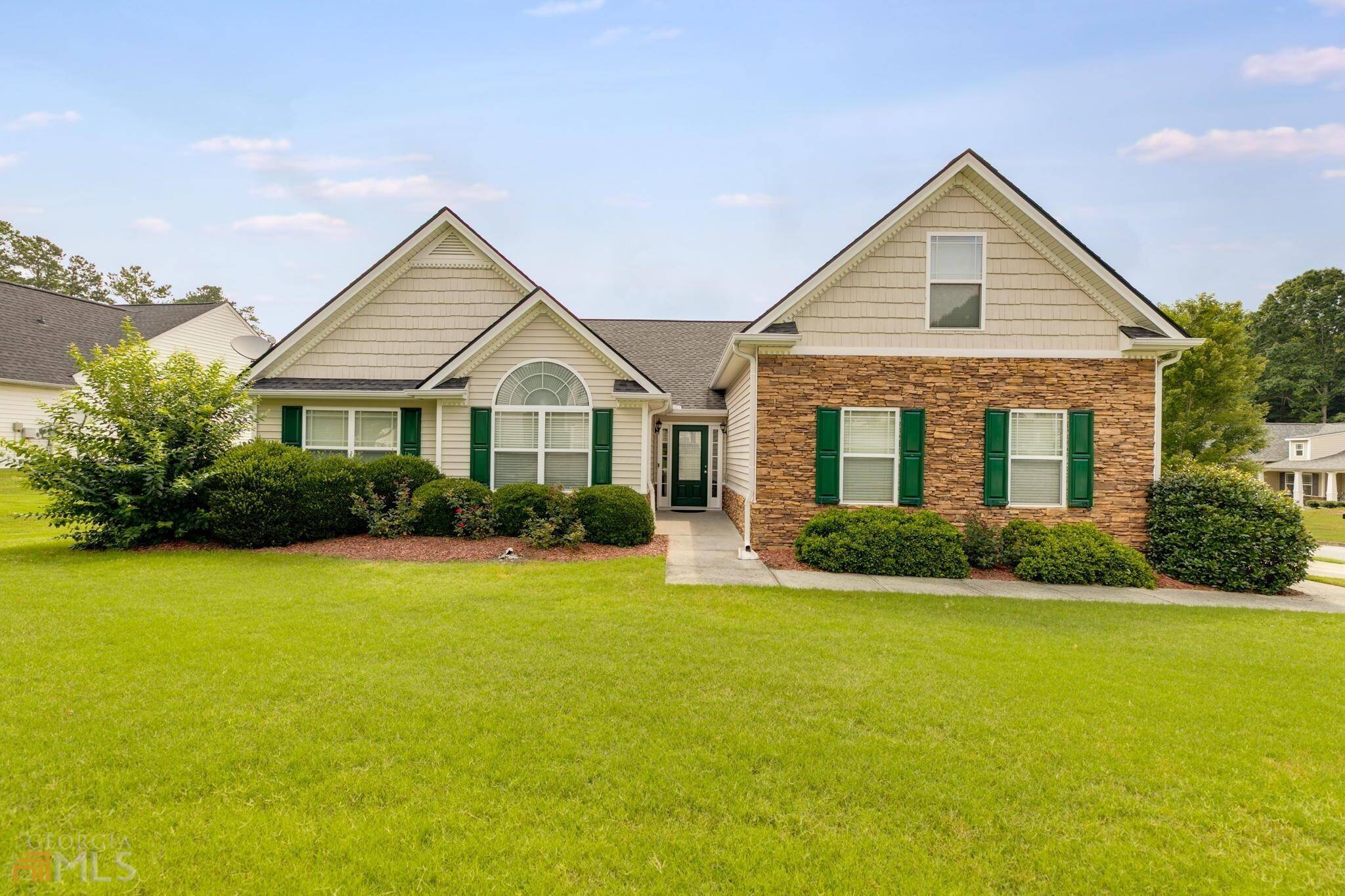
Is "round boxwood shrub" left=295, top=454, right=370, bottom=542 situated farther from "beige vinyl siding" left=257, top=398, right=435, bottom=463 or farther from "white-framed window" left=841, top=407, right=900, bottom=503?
"white-framed window" left=841, top=407, right=900, bottom=503

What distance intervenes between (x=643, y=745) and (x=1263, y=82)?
19138 mm

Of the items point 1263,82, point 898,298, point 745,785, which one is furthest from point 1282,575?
point 1263,82

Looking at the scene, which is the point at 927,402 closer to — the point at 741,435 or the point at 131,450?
the point at 741,435

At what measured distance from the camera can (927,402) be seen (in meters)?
10.6

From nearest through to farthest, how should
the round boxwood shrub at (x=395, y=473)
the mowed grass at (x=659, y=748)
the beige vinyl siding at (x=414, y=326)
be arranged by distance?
1. the mowed grass at (x=659, y=748)
2. the round boxwood shrub at (x=395, y=473)
3. the beige vinyl siding at (x=414, y=326)

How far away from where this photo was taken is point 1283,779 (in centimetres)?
348

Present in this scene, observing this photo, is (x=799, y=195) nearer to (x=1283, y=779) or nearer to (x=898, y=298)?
(x=898, y=298)

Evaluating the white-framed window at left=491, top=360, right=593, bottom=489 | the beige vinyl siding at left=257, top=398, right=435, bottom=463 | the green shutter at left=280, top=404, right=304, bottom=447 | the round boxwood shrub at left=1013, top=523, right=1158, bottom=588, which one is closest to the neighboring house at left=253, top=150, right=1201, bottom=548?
the round boxwood shrub at left=1013, top=523, right=1158, bottom=588

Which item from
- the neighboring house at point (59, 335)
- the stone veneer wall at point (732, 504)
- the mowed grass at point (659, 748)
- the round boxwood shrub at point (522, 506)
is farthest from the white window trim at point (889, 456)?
the neighboring house at point (59, 335)

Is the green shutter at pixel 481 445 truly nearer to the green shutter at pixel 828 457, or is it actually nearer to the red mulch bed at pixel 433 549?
the red mulch bed at pixel 433 549

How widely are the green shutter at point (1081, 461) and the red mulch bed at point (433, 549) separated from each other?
7.54 metres

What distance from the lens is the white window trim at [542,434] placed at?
39.0 ft

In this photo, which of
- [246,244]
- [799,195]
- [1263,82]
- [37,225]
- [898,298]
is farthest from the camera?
[37,225]

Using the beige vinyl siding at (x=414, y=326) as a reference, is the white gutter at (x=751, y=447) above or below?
below
